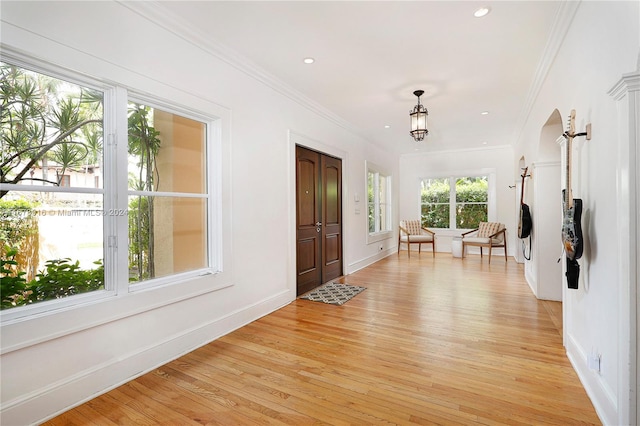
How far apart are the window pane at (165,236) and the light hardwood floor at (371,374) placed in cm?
76

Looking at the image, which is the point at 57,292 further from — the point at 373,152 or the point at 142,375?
the point at 373,152

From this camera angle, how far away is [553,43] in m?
2.71

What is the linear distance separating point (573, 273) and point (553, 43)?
2013 mm

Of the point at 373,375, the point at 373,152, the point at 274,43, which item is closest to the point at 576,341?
the point at 373,375

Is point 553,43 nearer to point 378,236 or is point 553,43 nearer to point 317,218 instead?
point 317,218

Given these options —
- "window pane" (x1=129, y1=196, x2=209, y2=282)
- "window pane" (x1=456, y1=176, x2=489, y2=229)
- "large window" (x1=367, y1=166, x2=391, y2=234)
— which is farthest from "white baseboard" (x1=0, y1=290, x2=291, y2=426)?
"window pane" (x1=456, y1=176, x2=489, y2=229)

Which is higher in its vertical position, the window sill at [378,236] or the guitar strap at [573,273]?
the guitar strap at [573,273]

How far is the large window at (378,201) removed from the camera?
6818mm

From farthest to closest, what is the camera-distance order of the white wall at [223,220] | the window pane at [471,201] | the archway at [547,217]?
the window pane at [471,201]
the archway at [547,217]
the white wall at [223,220]

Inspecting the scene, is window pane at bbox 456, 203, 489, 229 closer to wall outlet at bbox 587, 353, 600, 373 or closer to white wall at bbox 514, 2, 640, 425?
white wall at bbox 514, 2, 640, 425

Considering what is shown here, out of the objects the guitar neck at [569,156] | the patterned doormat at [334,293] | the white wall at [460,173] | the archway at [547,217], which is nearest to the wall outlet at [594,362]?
the guitar neck at [569,156]

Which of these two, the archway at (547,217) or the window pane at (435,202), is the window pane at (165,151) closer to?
the archway at (547,217)

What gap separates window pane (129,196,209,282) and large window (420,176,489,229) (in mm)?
6978

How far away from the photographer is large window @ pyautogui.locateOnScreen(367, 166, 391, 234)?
682cm
